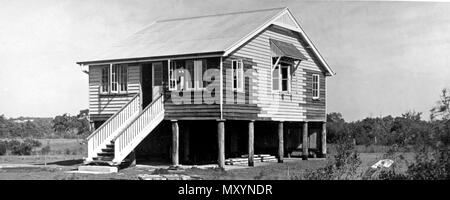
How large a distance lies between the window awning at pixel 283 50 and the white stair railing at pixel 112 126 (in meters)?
5.42

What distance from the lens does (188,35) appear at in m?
20.9

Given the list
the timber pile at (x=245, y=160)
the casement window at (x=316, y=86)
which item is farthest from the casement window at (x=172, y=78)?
the casement window at (x=316, y=86)

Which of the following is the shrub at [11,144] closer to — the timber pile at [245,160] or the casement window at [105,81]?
the casement window at [105,81]

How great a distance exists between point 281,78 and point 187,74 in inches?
180

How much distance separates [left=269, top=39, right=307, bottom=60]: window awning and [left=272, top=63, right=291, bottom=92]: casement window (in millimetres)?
686

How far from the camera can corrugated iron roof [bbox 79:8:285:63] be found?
19797mm

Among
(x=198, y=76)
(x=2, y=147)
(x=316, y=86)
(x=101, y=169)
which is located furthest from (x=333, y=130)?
(x=2, y=147)

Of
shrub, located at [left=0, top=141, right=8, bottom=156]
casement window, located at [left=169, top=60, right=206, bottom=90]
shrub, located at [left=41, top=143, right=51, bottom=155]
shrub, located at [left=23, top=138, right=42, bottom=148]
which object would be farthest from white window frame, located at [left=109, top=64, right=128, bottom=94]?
shrub, located at [left=23, top=138, right=42, bottom=148]

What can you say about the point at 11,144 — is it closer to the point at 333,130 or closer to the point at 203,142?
the point at 203,142

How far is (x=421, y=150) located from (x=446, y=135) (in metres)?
0.98
